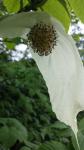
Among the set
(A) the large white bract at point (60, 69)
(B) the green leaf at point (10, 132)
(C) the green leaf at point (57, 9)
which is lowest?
(B) the green leaf at point (10, 132)

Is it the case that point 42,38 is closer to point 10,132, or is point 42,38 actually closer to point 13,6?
point 13,6

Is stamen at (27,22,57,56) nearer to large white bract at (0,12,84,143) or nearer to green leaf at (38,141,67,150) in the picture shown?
large white bract at (0,12,84,143)

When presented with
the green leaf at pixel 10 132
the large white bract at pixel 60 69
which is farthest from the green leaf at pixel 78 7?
the green leaf at pixel 10 132

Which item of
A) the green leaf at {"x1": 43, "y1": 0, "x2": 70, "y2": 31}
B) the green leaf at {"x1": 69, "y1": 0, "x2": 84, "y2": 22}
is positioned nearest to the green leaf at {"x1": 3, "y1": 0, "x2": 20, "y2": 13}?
the green leaf at {"x1": 43, "y1": 0, "x2": 70, "y2": 31}

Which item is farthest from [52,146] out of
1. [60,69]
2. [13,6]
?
[60,69]

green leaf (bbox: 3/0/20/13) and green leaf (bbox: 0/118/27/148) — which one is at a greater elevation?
green leaf (bbox: 3/0/20/13)

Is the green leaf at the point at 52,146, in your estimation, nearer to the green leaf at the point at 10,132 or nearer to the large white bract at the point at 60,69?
the green leaf at the point at 10,132

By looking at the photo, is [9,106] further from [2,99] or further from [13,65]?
[13,65]

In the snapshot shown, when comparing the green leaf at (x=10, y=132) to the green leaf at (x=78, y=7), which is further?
the green leaf at (x=10, y=132)
